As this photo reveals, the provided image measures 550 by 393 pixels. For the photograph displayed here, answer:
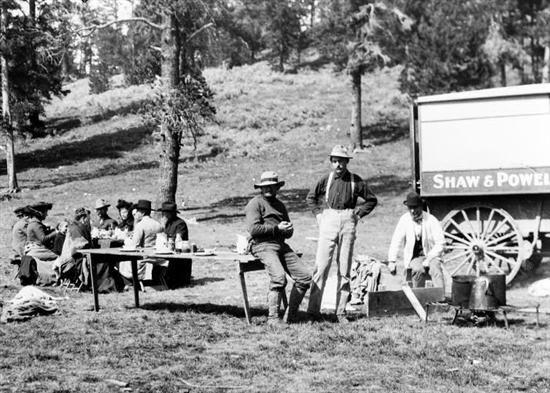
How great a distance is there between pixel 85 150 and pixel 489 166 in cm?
2877

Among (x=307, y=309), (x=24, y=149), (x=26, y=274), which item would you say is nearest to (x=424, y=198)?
(x=307, y=309)

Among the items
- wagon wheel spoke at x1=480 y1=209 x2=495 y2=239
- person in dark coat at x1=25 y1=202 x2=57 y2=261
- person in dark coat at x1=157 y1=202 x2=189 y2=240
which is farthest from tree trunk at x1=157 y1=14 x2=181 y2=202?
→ wagon wheel spoke at x1=480 y1=209 x2=495 y2=239

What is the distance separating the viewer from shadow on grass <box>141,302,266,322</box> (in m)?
10.6

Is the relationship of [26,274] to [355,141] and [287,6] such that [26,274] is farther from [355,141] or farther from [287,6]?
[287,6]

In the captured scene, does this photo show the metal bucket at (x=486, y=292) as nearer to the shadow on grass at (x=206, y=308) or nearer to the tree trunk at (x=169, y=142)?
the shadow on grass at (x=206, y=308)

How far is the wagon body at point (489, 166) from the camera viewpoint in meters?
12.8

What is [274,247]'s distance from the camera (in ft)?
32.1

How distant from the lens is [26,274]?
1274cm

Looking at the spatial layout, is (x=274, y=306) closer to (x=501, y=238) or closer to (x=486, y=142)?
(x=501, y=238)

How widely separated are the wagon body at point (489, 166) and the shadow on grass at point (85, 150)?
24979 mm

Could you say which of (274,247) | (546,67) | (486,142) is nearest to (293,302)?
(274,247)

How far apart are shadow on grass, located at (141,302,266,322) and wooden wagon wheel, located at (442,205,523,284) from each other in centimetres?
371

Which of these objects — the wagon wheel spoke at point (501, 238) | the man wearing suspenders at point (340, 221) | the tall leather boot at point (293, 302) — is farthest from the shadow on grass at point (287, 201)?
the tall leather boot at point (293, 302)

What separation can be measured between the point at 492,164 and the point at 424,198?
3.85ft
